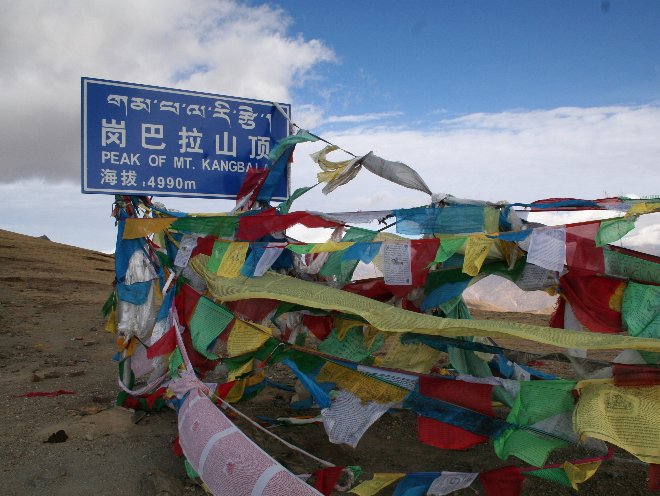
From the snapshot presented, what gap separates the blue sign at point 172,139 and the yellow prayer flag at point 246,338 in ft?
6.12

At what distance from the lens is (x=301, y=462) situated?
448 cm

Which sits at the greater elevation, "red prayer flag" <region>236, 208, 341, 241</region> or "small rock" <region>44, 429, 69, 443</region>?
"red prayer flag" <region>236, 208, 341, 241</region>

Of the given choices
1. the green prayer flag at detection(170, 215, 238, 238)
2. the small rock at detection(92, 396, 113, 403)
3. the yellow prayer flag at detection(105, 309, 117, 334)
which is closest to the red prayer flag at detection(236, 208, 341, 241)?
the green prayer flag at detection(170, 215, 238, 238)

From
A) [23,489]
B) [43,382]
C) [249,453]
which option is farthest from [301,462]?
[43,382]

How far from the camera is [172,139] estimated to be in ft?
17.7

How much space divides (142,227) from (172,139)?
0.90 m

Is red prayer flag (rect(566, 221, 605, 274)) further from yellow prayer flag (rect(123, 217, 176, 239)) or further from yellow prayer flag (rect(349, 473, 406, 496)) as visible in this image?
yellow prayer flag (rect(123, 217, 176, 239))

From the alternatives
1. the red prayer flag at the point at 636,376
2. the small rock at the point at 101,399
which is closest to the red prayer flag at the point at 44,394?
the small rock at the point at 101,399

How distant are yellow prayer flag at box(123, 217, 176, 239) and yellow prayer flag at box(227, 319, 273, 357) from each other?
4.22ft

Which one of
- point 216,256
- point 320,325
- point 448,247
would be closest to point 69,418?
point 216,256

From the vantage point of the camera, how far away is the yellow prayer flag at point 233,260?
434 centimetres

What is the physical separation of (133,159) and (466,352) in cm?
330

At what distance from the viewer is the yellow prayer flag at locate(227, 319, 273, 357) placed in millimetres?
3922

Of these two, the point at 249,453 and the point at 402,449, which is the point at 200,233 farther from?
the point at 402,449
